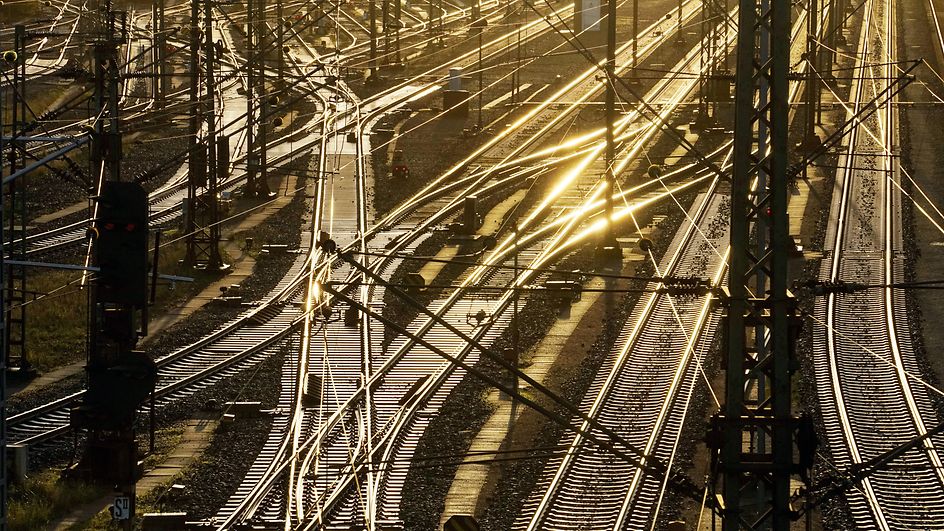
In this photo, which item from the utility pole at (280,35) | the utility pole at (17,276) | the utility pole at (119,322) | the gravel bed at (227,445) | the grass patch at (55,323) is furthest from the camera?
the utility pole at (280,35)

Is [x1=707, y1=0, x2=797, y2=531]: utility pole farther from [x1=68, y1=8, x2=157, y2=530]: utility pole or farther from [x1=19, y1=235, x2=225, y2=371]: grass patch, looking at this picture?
[x1=19, y1=235, x2=225, y2=371]: grass patch

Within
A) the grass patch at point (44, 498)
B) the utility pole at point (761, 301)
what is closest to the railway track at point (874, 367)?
the utility pole at point (761, 301)

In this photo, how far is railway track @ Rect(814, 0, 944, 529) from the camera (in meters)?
19.5

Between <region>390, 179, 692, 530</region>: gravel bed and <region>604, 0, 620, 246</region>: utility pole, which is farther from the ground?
<region>604, 0, 620, 246</region>: utility pole

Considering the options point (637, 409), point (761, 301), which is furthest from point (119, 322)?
point (637, 409)

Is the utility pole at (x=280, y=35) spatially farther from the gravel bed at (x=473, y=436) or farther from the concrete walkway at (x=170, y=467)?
the concrete walkway at (x=170, y=467)

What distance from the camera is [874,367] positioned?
24969 millimetres

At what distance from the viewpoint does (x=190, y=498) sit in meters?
19.2

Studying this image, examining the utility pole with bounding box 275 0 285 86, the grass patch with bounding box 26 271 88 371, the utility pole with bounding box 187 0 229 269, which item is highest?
the utility pole with bounding box 275 0 285 86

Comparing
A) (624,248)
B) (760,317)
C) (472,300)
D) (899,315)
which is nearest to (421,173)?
(624,248)

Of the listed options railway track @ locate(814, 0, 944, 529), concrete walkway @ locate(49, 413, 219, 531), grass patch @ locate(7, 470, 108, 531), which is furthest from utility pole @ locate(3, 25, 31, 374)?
railway track @ locate(814, 0, 944, 529)

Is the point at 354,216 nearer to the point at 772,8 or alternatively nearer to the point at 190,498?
the point at 190,498

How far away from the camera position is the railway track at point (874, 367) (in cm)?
1950

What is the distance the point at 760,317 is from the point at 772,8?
6.94 ft
